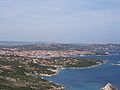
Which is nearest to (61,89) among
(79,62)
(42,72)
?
(42,72)

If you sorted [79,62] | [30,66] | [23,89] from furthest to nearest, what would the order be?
1. [79,62]
2. [30,66]
3. [23,89]

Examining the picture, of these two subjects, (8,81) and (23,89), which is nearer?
(23,89)

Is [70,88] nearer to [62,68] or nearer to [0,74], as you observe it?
[0,74]

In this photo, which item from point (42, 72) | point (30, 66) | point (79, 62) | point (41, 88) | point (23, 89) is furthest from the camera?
point (79, 62)

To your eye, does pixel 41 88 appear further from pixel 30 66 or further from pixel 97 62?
pixel 97 62

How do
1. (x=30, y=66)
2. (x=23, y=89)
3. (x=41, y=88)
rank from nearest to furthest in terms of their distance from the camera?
(x=23, y=89) < (x=41, y=88) < (x=30, y=66)

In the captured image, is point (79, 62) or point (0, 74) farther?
point (79, 62)

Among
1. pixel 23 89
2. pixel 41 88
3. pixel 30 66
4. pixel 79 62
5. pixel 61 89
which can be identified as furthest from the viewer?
pixel 79 62

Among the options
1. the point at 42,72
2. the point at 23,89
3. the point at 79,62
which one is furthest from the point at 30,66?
the point at 23,89
